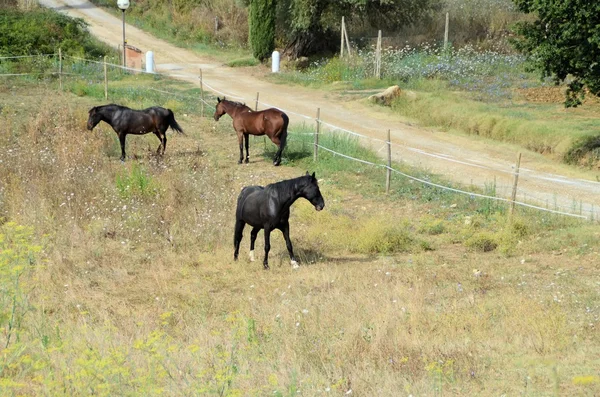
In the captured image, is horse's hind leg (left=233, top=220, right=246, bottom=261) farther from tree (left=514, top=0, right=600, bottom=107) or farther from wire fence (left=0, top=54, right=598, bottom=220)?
tree (left=514, top=0, right=600, bottom=107)

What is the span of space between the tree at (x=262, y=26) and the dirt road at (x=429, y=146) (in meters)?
1.43

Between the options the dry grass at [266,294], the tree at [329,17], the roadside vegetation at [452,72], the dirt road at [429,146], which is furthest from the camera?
the tree at [329,17]

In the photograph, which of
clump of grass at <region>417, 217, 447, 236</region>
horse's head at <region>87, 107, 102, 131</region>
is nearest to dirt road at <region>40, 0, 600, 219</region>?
clump of grass at <region>417, 217, 447, 236</region>

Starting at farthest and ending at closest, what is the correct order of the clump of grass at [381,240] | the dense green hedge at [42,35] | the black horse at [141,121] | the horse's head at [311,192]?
the dense green hedge at [42,35] → the black horse at [141,121] → the clump of grass at [381,240] → the horse's head at [311,192]

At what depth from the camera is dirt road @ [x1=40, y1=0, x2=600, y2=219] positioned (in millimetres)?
17247

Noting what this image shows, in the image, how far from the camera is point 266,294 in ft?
38.7

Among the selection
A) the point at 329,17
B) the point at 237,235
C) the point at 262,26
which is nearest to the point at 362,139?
the point at 237,235

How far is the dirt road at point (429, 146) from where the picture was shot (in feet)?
56.6

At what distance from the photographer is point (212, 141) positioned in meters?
23.5

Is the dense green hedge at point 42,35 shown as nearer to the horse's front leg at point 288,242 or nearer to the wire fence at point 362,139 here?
the wire fence at point 362,139

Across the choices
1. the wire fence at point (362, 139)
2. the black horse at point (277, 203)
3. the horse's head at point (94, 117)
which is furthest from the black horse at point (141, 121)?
the black horse at point (277, 203)

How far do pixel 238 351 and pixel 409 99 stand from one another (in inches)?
784

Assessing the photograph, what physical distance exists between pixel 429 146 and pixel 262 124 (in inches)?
190

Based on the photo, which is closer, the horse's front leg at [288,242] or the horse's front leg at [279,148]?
the horse's front leg at [288,242]
